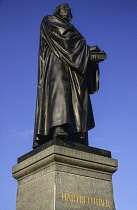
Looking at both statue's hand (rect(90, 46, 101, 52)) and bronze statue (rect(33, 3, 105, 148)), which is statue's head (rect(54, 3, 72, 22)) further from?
statue's hand (rect(90, 46, 101, 52))

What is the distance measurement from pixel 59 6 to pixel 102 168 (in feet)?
17.8

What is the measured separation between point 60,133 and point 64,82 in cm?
153

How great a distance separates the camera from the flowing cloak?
8258mm

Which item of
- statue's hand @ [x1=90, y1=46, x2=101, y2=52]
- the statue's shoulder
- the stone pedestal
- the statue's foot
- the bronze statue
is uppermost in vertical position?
the statue's shoulder

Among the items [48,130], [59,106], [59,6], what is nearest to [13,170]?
[48,130]

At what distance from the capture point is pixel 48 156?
283 inches

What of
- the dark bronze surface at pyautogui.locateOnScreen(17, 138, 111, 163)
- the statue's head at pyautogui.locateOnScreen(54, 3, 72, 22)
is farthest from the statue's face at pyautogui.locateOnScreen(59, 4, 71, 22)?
the dark bronze surface at pyautogui.locateOnScreen(17, 138, 111, 163)

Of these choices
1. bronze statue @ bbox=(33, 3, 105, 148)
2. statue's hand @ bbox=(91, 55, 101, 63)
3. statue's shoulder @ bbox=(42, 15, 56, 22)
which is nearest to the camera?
bronze statue @ bbox=(33, 3, 105, 148)

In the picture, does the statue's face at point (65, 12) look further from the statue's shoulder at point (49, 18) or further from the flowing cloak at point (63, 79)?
the statue's shoulder at point (49, 18)

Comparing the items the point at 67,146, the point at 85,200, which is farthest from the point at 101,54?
the point at 85,200

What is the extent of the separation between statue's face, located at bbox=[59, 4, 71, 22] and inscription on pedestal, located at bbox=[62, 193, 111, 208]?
5.62 meters

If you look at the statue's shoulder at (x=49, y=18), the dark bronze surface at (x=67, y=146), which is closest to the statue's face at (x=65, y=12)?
the statue's shoulder at (x=49, y=18)

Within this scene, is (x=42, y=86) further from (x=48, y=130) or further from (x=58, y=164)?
(x=58, y=164)

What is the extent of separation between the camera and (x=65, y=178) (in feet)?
23.1
